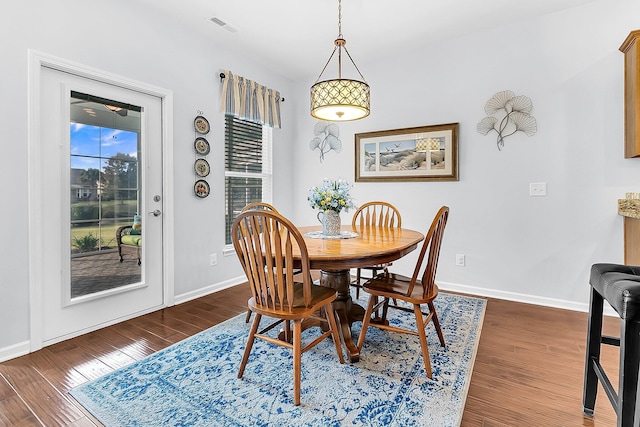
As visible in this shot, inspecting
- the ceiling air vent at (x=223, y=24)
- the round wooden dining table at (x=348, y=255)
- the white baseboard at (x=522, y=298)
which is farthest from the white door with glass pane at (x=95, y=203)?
the white baseboard at (x=522, y=298)

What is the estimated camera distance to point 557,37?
113 inches

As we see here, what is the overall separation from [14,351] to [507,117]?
14.2 feet

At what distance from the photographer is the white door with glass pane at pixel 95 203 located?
7.34 ft

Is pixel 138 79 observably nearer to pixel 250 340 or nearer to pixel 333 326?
pixel 250 340

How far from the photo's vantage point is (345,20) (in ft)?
9.79

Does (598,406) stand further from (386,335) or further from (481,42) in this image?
(481,42)

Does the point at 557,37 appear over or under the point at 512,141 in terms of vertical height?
over

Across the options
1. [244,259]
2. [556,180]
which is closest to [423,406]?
[244,259]

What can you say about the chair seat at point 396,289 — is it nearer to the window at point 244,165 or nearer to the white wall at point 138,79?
the white wall at point 138,79

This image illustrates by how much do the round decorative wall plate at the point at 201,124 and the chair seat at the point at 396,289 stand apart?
228 cm

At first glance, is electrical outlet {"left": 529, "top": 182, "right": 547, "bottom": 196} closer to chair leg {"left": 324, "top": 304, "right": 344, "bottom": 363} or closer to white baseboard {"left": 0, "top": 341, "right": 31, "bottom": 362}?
chair leg {"left": 324, "top": 304, "right": 344, "bottom": 363}

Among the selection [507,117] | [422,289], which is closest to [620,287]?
[422,289]

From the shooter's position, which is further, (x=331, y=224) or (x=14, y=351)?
(x=331, y=224)

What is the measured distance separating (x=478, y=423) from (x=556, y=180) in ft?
7.85
